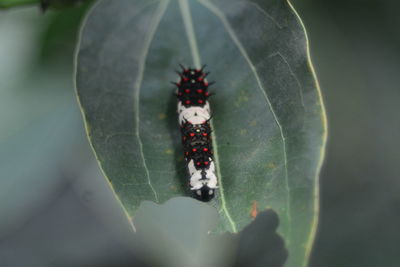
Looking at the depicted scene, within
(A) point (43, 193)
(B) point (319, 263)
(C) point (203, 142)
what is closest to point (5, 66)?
(A) point (43, 193)

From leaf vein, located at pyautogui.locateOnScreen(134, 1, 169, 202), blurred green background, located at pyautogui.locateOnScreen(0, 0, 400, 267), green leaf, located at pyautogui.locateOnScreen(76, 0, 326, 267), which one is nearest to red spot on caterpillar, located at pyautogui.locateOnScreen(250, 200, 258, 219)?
green leaf, located at pyautogui.locateOnScreen(76, 0, 326, 267)

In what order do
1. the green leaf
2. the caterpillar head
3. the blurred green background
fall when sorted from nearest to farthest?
1. the green leaf
2. the caterpillar head
3. the blurred green background

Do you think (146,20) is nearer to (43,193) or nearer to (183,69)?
(183,69)

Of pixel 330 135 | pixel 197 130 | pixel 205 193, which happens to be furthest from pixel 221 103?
pixel 330 135

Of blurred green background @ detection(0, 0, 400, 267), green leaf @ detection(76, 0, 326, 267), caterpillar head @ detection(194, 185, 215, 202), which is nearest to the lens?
green leaf @ detection(76, 0, 326, 267)

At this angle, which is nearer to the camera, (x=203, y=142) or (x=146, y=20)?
(x=203, y=142)

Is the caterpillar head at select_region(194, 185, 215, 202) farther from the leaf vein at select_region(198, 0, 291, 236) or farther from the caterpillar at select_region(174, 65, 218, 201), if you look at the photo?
the leaf vein at select_region(198, 0, 291, 236)
